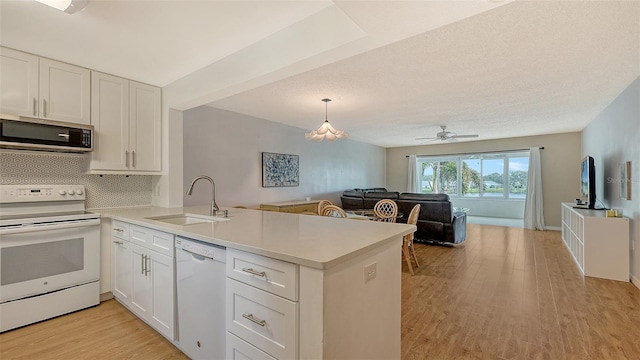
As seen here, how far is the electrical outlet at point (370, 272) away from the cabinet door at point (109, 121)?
9.40 ft

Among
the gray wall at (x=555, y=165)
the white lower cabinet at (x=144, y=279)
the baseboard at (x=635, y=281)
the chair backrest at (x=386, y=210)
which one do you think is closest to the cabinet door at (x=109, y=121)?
the white lower cabinet at (x=144, y=279)

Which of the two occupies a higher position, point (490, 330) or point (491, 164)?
point (491, 164)

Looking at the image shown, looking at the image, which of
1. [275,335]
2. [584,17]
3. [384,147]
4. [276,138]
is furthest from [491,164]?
[275,335]

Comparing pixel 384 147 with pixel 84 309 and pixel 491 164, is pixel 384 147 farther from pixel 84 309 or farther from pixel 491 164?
Result: pixel 84 309

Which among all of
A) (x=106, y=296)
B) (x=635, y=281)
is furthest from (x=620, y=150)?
(x=106, y=296)

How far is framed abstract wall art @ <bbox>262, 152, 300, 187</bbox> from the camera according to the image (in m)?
5.24

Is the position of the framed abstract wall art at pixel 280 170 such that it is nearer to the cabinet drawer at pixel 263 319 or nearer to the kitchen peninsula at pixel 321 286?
the kitchen peninsula at pixel 321 286

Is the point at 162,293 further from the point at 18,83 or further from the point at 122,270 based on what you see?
the point at 18,83

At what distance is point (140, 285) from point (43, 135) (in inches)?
61.2

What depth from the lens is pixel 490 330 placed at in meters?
2.26

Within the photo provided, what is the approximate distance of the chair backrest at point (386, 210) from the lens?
424cm

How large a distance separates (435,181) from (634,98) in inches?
239

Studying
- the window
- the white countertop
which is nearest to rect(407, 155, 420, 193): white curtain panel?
the window

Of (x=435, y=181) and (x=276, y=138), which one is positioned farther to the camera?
(x=435, y=181)
